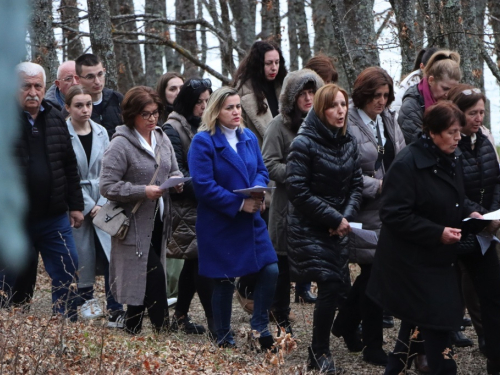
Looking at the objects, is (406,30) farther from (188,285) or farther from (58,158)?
(58,158)

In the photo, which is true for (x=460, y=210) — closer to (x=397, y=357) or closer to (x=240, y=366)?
(x=397, y=357)

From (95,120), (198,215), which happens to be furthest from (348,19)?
(198,215)

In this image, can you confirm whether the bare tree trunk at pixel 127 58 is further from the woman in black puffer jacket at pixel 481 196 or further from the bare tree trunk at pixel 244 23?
the woman in black puffer jacket at pixel 481 196

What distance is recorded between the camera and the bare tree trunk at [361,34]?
10.9 m

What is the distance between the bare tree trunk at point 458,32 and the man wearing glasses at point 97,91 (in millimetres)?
4093

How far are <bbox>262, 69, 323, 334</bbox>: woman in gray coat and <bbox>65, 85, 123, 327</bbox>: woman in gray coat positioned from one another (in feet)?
5.25

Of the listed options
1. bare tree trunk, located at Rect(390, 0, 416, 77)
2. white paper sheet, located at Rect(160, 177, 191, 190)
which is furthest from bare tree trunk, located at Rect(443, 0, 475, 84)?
white paper sheet, located at Rect(160, 177, 191, 190)

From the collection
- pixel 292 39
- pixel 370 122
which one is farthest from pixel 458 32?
pixel 292 39

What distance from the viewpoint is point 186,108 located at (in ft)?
24.5

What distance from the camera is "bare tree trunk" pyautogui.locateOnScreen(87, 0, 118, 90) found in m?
10.8

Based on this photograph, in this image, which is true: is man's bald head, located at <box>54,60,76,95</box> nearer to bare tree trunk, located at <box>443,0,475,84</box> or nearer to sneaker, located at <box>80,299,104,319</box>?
sneaker, located at <box>80,299,104,319</box>

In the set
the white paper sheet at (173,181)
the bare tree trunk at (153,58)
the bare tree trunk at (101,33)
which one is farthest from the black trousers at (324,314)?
the bare tree trunk at (153,58)

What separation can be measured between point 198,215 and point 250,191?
2.09 feet

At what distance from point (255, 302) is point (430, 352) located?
1.74m
